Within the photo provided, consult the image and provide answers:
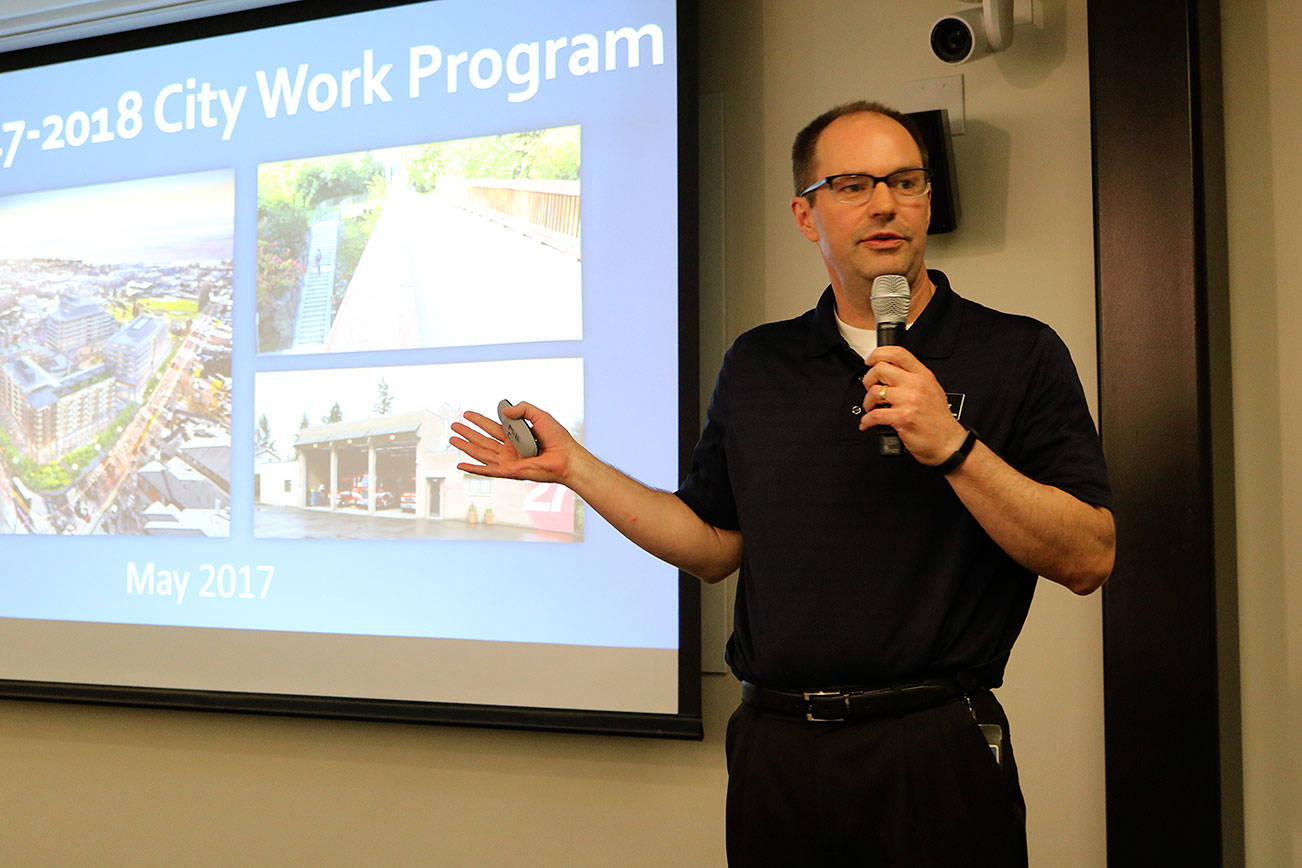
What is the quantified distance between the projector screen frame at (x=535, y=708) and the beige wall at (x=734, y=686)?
0.31 feet

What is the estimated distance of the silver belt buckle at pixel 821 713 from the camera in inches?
54.3

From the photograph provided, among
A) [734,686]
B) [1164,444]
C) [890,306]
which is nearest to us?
[890,306]

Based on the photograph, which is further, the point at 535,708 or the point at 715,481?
the point at 535,708

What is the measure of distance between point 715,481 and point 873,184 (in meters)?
0.51

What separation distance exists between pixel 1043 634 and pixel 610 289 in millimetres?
1314

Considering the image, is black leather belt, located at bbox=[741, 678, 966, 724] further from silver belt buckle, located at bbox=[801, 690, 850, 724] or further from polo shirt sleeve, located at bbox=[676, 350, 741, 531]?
polo shirt sleeve, located at bbox=[676, 350, 741, 531]

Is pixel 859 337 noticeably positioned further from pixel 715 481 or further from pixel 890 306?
pixel 715 481

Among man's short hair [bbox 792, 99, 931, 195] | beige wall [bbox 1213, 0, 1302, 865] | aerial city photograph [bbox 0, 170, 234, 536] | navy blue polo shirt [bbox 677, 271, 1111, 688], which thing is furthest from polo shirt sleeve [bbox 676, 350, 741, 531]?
aerial city photograph [bbox 0, 170, 234, 536]

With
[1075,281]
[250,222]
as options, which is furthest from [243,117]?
[1075,281]

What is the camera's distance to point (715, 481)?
5.44ft

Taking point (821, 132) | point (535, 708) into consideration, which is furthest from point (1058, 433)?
point (535, 708)

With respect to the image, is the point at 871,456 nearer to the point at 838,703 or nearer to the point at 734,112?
the point at 838,703

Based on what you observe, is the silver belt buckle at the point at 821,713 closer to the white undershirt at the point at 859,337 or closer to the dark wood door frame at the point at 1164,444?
the white undershirt at the point at 859,337

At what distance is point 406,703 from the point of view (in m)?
2.85
